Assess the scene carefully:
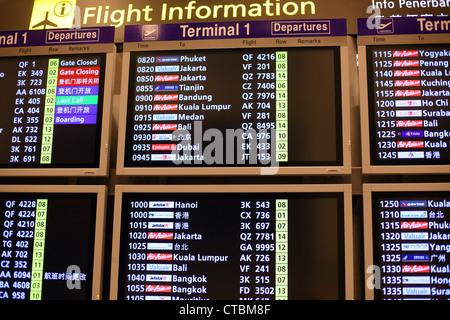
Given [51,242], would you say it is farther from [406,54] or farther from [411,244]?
[406,54]

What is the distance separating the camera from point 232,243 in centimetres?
301

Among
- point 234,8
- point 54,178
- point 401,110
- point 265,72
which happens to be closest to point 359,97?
point 401,110

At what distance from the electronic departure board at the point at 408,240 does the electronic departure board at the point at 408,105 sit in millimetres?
158

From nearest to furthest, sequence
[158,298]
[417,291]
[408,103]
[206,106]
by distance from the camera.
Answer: [417,291] → [158,298] → [408,103] → [206,106]

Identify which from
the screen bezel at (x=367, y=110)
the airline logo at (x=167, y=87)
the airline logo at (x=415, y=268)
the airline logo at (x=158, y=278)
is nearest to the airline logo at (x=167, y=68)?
the airline logo at (x=167, y=87)

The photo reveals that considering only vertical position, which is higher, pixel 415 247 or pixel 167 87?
pixel 167 87

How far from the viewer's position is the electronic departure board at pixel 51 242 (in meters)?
3.04

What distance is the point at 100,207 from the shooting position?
3135mm

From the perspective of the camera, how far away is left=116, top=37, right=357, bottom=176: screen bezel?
120 inches

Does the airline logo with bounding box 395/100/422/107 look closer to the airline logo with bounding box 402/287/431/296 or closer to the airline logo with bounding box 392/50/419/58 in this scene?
the airline logo with bounding box 392/50/419/58

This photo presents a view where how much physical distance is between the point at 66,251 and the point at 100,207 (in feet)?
1.11

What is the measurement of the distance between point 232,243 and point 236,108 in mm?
856

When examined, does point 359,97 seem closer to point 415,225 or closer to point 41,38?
point 415,225

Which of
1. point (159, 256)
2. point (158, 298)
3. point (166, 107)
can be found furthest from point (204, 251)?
point (166, 107)
